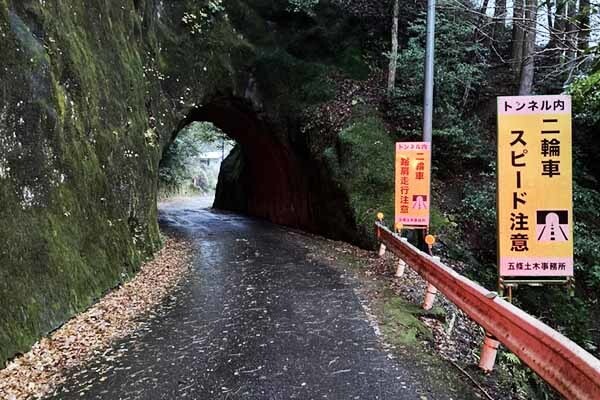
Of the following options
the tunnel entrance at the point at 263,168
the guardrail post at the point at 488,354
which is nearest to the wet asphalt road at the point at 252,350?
the guardrail post at the point at 488,354

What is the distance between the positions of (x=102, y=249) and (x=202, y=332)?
9.29ft

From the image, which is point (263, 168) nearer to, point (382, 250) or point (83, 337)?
point (382, 250)

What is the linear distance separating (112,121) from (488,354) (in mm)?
7423

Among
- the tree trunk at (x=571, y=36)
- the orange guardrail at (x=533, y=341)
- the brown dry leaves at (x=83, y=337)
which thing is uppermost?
the tree trunk at (x=571, y=36)

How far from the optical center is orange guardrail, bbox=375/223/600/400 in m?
2.69

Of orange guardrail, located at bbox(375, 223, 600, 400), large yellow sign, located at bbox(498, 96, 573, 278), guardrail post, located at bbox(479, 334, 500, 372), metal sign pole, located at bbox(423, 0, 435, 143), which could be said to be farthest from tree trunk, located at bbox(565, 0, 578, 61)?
A: guardrail post, located at bbox(479, 334, 500, 372)

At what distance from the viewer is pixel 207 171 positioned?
5906cm

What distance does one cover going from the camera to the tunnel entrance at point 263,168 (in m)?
17.2

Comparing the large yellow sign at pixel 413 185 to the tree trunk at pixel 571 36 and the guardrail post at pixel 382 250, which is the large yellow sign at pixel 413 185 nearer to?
the guardrail post at pixel 382 250

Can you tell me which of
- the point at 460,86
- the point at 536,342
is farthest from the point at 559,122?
the point at 460,86

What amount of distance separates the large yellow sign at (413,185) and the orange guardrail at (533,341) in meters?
3.76

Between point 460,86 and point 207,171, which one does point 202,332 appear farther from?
point 207,171

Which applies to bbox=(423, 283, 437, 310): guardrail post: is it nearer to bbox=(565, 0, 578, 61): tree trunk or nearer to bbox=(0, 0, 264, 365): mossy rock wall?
bbox=(565, 0, 578, 61): tree trunk

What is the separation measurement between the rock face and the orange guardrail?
4.45m
